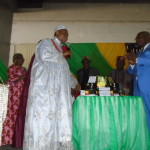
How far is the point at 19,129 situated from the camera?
9.87 ft

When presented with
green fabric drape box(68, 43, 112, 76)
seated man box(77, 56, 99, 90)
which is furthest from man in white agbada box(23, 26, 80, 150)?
green fabric drape box(68, 43, 112, 76)

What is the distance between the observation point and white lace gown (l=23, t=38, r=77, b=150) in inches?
98.6

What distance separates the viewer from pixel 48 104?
2607mm

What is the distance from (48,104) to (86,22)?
4137 millimetres

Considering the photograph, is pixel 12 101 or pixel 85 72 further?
pixel 85 72

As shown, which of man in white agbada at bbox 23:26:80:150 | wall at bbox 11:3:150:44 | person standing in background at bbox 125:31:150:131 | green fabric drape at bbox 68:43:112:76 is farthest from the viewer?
wall at bbox 11:3:150:44

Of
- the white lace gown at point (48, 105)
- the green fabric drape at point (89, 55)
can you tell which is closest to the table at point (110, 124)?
the white lace gown at point (48, 105)

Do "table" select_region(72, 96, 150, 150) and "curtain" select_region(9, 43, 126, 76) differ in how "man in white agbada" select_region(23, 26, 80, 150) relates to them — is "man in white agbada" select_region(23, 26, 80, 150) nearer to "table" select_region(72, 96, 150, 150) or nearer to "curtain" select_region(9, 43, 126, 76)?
"table" select_region(72, 96, 150, 150)

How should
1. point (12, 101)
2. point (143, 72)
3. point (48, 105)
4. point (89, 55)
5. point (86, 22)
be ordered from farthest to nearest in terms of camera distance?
point (86, 22)
point (89, 55)
point (12, 101)
point (143, 72)
point (48, 105)

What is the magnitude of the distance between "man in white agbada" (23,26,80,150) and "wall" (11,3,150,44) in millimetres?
3407

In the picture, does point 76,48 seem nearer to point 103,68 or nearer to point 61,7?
point 103,68

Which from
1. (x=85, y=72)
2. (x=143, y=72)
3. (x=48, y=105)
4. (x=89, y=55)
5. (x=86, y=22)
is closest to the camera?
(x=48, y=105)

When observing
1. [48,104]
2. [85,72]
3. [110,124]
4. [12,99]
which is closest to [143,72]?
[110,124]

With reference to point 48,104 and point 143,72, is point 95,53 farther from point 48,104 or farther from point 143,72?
point 48,104
